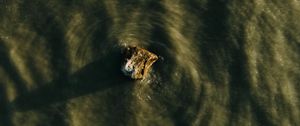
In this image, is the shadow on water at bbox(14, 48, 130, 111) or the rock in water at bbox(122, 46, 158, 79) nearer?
the rock in water at bbox(122, 46, 158, 79)

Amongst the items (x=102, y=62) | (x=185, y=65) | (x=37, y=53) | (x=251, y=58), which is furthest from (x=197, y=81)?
(x=37, y=53)

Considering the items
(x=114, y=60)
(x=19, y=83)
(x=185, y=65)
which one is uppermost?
(x=19, y=83)

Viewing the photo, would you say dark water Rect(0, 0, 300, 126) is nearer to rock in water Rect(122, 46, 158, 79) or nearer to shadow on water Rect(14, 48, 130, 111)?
shadow on water Rect(14, 48, 130, 111)

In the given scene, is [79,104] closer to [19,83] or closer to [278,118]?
[19,83]

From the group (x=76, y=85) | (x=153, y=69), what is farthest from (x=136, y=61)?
(x=76, y=85)

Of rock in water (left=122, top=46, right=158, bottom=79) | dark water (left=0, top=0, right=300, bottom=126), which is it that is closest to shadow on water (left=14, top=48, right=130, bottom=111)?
dark water (left=0, top=0, right=300, bottom=126)

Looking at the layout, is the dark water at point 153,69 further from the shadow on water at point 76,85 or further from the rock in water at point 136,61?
the rock in water at point 136,61
